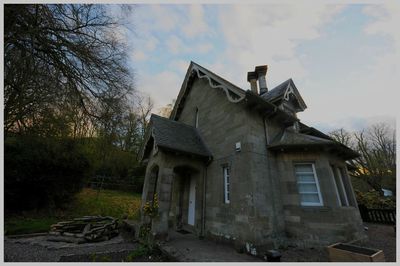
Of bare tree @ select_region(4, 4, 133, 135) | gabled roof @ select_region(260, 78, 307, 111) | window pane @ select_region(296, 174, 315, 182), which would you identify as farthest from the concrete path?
gabled roof @ select_region(260, 78, 307, 111)

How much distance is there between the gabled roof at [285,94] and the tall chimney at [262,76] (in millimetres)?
629

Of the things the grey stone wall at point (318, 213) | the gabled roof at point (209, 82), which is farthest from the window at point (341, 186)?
the gabled roof at point (209, 82)

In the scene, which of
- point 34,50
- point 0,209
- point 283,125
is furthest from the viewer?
point 283,125

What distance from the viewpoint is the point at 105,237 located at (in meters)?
7.20

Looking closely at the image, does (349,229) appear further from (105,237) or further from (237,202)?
(105,237)

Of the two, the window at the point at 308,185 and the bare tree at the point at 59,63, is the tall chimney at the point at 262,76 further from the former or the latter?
the bare tree at the point at 59,63

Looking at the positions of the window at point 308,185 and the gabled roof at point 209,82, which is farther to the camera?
the gabled roof at point 209,82

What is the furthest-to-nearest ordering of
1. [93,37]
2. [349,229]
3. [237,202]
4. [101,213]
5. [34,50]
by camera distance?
1. [101,213]
2. [237,202]
3. [349,229]
4. [93,37]
5. [34,50]

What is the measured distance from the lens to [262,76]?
1199 cm

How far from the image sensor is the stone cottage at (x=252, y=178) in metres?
6.38

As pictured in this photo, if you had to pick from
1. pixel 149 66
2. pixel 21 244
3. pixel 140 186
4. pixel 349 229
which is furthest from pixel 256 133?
pixel 140 186

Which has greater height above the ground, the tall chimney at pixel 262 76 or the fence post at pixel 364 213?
the tall chimney at pixel 262 76

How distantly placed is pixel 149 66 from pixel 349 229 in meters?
9.30

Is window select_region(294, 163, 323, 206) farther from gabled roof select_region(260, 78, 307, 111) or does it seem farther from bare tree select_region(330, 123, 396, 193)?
bare tree select_region(330, 123, 396, 193)
